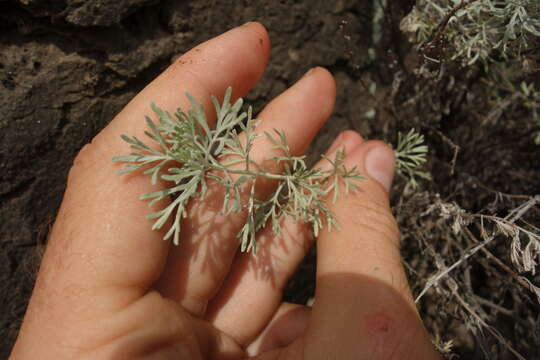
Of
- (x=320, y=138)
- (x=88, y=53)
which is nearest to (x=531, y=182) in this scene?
(x=320, y=138)

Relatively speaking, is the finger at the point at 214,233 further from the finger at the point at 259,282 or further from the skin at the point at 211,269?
the finger at the point at 259,282

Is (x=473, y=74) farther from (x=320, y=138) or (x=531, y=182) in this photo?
(x=320, y=138)

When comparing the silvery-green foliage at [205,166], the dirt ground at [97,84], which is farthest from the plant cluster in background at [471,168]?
the silvery-green foliage at [205,166]

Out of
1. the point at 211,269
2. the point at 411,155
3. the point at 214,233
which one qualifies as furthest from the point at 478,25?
the point at 211,269

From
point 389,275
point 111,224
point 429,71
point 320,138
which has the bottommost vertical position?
point 320,138

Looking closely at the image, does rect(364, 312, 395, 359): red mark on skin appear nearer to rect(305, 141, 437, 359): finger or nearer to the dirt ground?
rect(305, 141, 437, 359): finger

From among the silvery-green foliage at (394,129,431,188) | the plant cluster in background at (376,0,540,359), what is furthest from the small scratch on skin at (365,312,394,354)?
the silvery-green foliage at (394,129,431,188)
